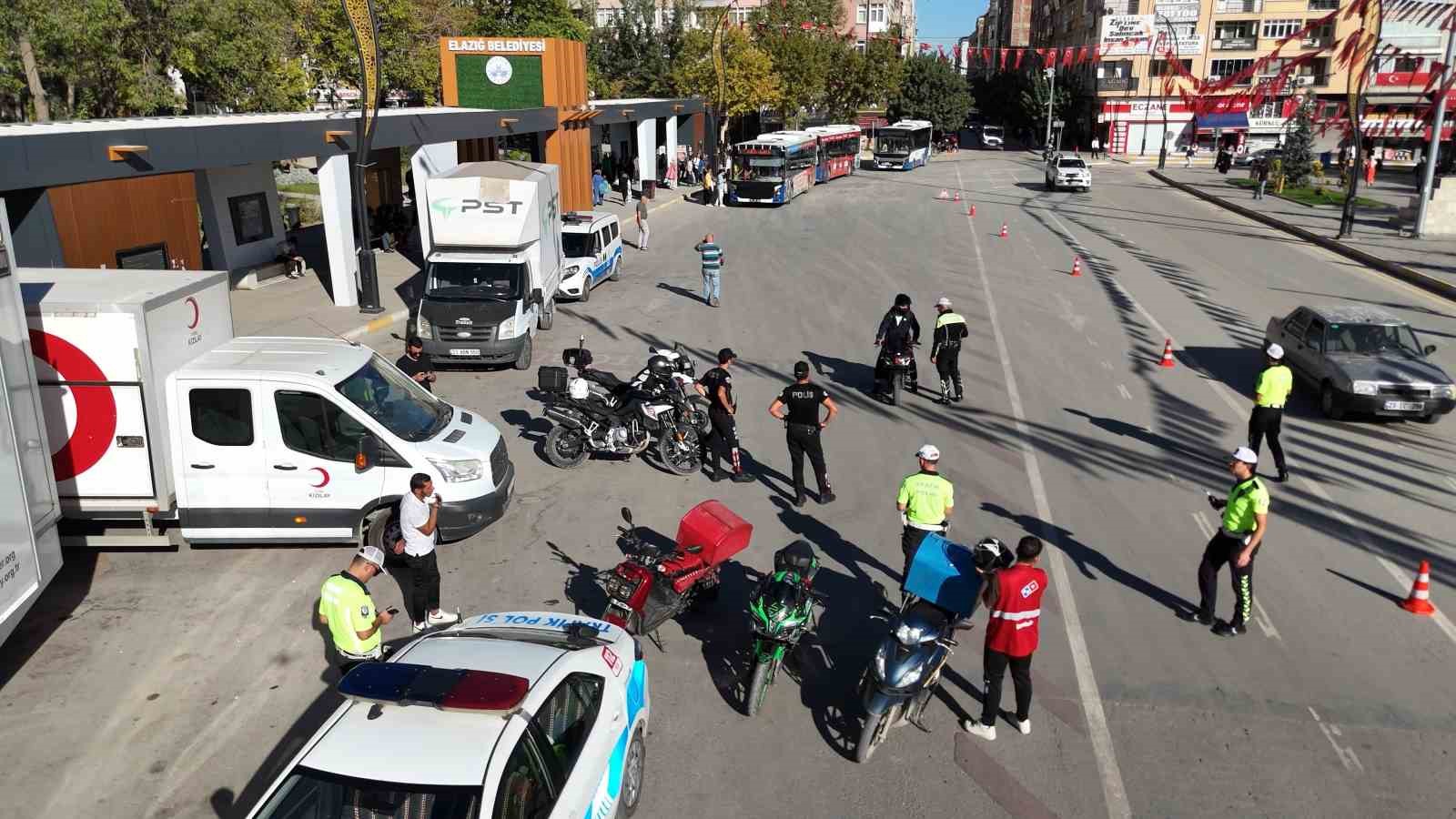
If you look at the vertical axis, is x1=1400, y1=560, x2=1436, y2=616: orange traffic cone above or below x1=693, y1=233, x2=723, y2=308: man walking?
below

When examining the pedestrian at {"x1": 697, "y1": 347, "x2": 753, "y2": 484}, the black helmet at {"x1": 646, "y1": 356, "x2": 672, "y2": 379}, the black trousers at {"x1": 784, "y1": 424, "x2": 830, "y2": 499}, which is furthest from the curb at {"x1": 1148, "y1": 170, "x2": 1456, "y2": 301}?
the black helmet at {"x1": 646, "y1": 356, "x2": 672, "y2": 379}

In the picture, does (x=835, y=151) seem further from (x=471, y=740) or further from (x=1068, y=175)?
(x=471, y=740)

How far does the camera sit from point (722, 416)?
473 inches

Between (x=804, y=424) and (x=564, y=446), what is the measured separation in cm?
333

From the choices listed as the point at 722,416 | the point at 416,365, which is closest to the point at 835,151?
the point at 416,365

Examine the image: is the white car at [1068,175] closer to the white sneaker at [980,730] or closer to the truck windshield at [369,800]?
the white sneaker at [980,730]

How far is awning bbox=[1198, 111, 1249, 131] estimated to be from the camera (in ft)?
243

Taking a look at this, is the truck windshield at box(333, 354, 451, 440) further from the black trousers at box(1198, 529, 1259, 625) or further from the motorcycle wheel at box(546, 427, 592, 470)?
the black trousers at box(1198, 529, 1259, 625)

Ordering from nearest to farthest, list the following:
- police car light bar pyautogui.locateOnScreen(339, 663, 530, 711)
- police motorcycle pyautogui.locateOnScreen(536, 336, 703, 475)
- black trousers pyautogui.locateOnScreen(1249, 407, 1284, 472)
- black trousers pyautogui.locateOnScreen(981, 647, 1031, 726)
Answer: police car light bar pyautogui.locateOnScreen(339, 663, 530, 711) → black trousers pyautogui.locateOnScreen(981, 647, 1031, 726) → black trousers pyautogui.locateOnScreen(1249, 407, 1284, 472) → police motorcycle pyautogui.locateOnScreen(536, 336, 703, 475)

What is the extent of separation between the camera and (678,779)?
682 cm

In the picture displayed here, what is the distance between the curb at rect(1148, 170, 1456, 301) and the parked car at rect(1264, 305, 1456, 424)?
11455 mm

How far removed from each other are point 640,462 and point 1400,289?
22.1 metres

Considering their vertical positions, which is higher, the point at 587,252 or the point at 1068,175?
the point at 1068,175

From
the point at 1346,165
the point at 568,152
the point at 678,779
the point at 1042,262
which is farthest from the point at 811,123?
the point at 678,779
